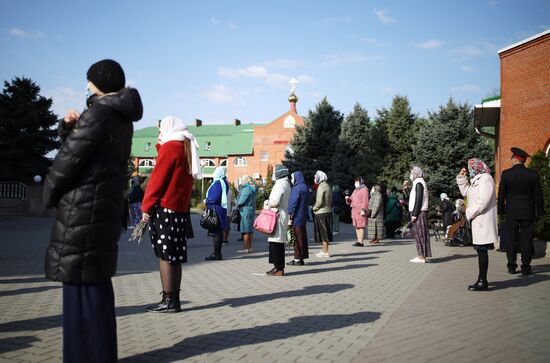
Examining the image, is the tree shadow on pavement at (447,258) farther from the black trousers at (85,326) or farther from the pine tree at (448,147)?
the pine tree at (448,147)

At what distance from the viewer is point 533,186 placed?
8.62 m

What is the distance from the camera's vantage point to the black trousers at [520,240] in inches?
340

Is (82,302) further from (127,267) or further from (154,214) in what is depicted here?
(127,267)

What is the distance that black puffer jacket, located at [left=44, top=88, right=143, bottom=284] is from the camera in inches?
124

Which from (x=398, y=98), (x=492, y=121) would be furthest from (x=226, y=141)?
(x=492, y=121)

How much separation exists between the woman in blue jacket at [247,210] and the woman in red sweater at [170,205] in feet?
22.9

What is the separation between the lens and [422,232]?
10.5 m

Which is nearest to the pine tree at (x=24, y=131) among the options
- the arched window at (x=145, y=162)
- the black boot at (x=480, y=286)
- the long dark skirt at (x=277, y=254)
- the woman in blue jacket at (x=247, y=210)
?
the woman in blue jacket at (x=247, y=210)

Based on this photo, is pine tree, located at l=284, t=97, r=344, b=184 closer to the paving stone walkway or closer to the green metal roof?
the paving stone walkway

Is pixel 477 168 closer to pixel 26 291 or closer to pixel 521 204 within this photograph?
pixel 521 204

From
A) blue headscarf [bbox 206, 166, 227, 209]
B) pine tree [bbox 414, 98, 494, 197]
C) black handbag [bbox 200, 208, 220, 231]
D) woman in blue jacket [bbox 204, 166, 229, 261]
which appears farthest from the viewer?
pine tree [bbox 414, 98, 494, 197]

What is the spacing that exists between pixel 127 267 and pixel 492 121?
54.7 feet

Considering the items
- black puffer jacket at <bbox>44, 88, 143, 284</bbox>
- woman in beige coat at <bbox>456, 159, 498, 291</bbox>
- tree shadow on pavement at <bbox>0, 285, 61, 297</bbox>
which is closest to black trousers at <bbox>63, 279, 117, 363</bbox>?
black puffer jacket at <bbox>44, 88, 143, 284</bbox>

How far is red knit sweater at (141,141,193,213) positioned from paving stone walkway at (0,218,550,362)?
1285mm
